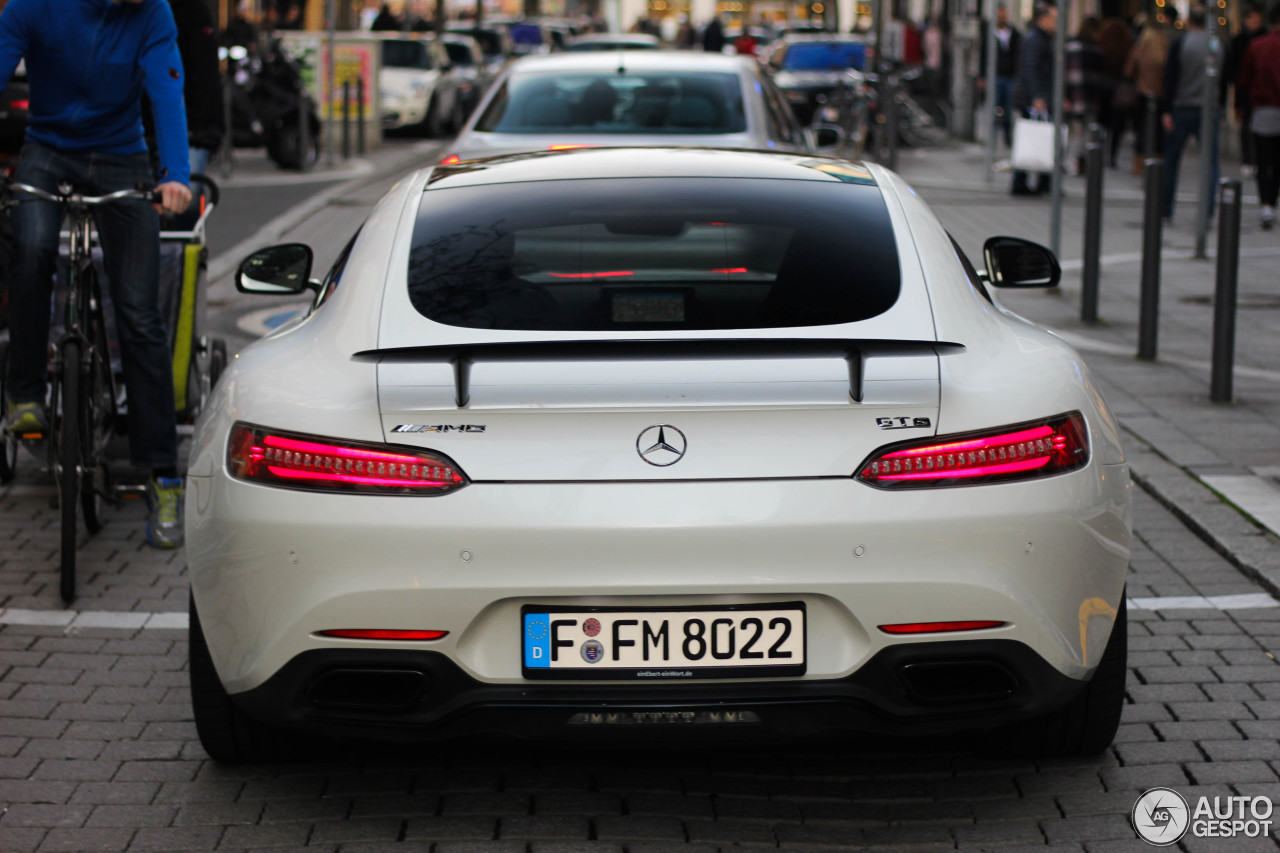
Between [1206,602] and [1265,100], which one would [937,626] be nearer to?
[1206,602]

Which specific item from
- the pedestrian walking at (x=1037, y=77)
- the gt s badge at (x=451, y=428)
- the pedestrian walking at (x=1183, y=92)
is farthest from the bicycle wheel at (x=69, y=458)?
the pedestrian walking at (x=1037, y=77)

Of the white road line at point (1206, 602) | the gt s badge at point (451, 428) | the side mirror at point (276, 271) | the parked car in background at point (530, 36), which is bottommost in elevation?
the white road line at point (1206, 602)

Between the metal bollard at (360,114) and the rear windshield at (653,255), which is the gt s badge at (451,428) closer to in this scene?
the rear windshield at (653,255)

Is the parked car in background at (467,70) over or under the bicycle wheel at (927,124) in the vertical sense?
over

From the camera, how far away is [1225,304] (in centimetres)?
818

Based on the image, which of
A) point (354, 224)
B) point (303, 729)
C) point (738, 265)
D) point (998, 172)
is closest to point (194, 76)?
point (738, 265)

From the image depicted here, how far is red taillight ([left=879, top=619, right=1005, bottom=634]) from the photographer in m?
3.32

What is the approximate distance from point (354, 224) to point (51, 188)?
382 inches

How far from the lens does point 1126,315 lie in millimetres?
11062

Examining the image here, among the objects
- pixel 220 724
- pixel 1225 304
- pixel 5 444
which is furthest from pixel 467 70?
pixel 220 724

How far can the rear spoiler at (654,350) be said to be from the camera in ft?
11.3

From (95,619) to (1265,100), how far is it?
1339 cm

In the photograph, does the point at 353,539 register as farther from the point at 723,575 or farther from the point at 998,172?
the point at 998,172

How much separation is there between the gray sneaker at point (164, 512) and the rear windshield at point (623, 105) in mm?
3955
